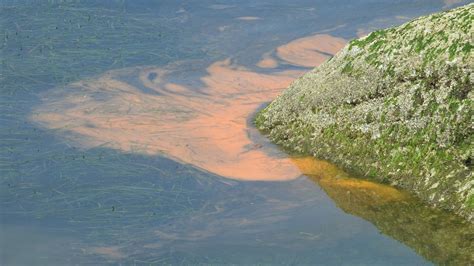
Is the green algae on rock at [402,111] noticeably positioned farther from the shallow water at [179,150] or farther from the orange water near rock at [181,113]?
the orange water near rock at [181,113]

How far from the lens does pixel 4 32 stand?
1555cm

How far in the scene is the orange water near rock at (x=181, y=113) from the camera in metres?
10.9

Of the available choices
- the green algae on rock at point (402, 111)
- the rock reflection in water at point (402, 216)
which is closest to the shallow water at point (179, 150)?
the rock reflection in water at point (402, 216)

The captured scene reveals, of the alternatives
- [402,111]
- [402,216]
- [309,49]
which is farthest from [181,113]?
[402,216]

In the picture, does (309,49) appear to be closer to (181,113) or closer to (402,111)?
(181,113)

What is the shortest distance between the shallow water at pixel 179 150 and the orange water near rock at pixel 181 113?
1.1 inches

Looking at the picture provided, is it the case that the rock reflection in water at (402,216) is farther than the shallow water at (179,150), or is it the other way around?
the shallow water at (179,150)

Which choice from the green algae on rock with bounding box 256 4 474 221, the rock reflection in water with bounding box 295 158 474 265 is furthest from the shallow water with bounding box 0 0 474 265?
the green algae on rock with bounding box 256 4 474 221

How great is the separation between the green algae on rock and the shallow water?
259mm

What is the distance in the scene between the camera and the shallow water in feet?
28.9

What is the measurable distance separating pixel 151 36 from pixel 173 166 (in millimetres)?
5224

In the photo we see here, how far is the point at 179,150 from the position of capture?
11.1m

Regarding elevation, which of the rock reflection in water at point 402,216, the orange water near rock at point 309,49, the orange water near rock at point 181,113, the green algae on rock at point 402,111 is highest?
the green algae on rock at point 402,111

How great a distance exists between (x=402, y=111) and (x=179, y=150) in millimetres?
2728
